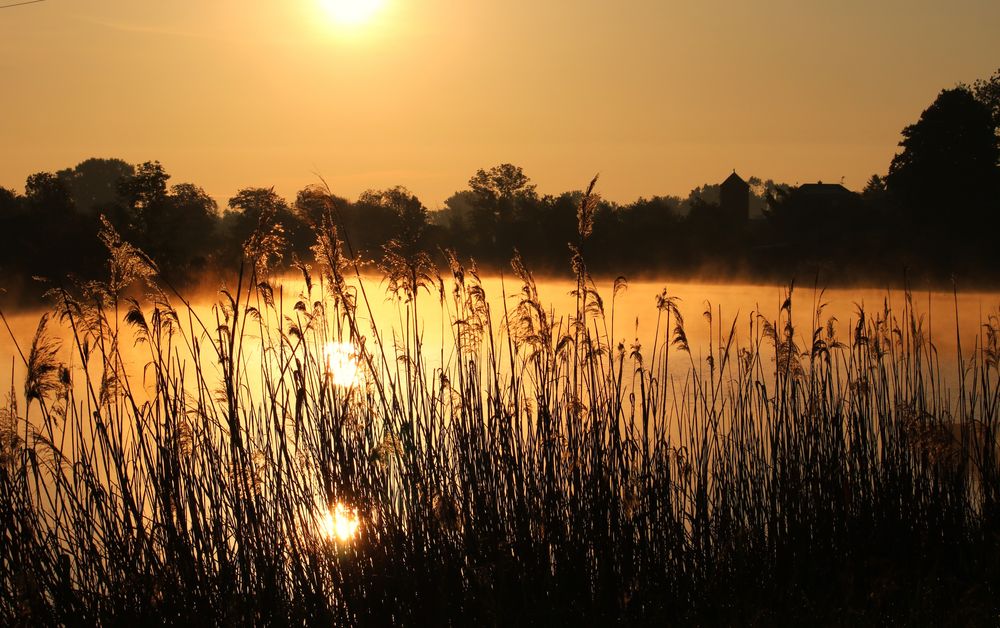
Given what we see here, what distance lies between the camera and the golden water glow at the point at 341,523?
3479 millimetres

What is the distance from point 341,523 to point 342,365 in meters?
0.71

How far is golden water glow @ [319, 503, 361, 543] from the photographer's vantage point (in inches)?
137

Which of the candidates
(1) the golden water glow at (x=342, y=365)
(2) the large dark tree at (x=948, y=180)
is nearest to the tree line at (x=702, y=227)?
(2) the large dark tree at (x=948, y=180)

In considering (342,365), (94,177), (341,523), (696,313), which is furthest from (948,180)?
(94,177)

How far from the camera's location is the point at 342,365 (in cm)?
389

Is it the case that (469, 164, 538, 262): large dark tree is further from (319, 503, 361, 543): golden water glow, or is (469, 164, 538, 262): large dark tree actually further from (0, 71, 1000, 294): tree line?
(319, 503, 361, 543): golden water glow

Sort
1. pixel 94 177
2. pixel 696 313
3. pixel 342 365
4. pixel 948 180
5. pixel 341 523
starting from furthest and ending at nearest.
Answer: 1. pixel 94 177
2. pixel 948 180
3. pixel 696 313
4. pixel 342 365
5. pixel 341 523

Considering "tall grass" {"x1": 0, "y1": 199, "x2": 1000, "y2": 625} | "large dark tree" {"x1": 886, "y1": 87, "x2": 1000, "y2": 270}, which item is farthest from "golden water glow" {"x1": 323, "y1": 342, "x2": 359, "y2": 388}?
"large dark tree" {"x1": 886, "y1": 87, "x2": 1000, "y2": 270}

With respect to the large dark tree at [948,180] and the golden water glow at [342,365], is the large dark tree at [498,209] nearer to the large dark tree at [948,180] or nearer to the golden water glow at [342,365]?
the golden water glow at [342,365]

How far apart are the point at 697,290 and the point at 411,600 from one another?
2129cm

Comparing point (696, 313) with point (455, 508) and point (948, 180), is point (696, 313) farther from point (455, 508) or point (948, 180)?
point (455, 508)

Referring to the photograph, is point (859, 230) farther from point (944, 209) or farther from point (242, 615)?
point (242, 615)

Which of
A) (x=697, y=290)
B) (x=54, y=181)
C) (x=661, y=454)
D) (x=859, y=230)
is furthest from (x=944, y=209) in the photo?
(x=661, y=454)

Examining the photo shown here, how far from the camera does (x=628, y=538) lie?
3.64 m
